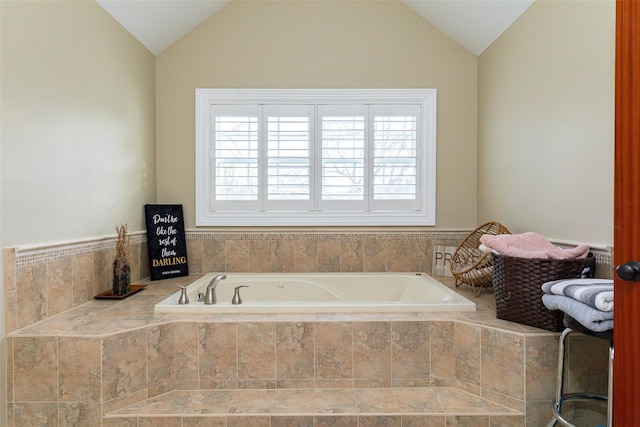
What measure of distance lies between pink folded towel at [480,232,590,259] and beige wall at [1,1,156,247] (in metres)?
2.29

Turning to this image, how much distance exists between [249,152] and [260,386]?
1819 millimetres

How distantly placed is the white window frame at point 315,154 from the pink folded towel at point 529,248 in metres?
1.05

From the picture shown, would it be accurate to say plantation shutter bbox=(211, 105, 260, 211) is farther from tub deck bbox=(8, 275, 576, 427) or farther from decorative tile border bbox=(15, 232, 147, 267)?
tub deck bbox=(8, 275, 576, 427)

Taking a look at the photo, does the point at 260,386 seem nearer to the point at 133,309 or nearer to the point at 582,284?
the point at 133,309

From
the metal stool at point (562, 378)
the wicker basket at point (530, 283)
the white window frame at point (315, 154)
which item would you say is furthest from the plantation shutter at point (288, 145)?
the metal stool at point (562, 378)

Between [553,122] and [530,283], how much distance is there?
96 centimetres

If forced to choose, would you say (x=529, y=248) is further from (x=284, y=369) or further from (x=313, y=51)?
(x=313, y=51)

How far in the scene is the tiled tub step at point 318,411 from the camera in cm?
165

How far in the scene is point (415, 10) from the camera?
298cm

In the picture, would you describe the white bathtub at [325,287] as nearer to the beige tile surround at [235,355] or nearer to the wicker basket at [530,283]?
the beige tile surround at [235,355]

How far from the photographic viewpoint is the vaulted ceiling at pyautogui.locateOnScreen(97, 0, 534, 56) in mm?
2473

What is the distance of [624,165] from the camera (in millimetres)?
1199

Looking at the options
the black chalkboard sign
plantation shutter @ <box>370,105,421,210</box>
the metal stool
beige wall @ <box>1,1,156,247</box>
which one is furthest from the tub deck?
plantation shutter @ <box>370,105,421,210</box>

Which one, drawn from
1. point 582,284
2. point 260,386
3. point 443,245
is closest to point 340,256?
point 443,245
